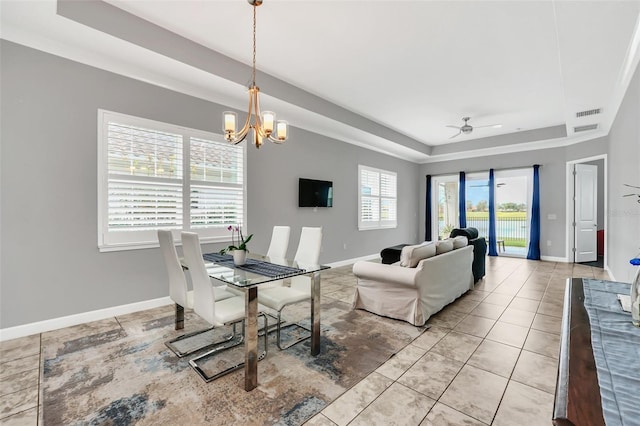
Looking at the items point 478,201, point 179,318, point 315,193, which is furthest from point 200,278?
point 478,201

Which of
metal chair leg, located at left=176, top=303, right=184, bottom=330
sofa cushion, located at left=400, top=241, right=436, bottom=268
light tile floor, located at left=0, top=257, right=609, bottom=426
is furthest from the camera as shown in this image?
sofa cushion, located at left=400, top=241, right=436, bottom=268

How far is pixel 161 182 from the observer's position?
365 centimetres

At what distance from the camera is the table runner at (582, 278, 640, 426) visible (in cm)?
70

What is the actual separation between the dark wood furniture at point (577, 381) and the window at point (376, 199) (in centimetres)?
556

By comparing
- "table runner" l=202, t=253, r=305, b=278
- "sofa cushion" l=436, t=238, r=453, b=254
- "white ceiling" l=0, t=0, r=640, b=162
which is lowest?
"table runner" l=202, t=253, r=305, b=278

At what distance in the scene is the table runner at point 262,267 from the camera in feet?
7.66

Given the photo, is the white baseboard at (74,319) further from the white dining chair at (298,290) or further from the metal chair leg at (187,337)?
the white dining chair at (298,290)

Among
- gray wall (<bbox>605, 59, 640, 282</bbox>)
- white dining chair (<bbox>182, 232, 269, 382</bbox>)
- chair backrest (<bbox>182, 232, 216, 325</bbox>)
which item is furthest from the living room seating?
chair backrest (<bbox>182, 232, 216, 325</bbox>)

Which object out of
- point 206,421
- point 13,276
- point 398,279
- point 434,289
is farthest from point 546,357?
point 13,276

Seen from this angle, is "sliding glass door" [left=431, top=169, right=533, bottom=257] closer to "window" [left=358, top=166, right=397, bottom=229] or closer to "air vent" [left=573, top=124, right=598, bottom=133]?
"air vent" [left=573, top=124, right=598, bottom=133]

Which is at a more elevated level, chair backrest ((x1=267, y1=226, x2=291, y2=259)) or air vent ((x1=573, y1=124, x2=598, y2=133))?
air vent ((x1=573, y1=124, x2=598, y2=133))

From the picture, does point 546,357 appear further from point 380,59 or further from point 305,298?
point 380,59

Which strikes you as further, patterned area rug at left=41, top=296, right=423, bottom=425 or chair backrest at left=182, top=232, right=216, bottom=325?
chair backrest at left=182, top=232, right=216, bottom=325

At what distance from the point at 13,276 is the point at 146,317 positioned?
1251 mm
